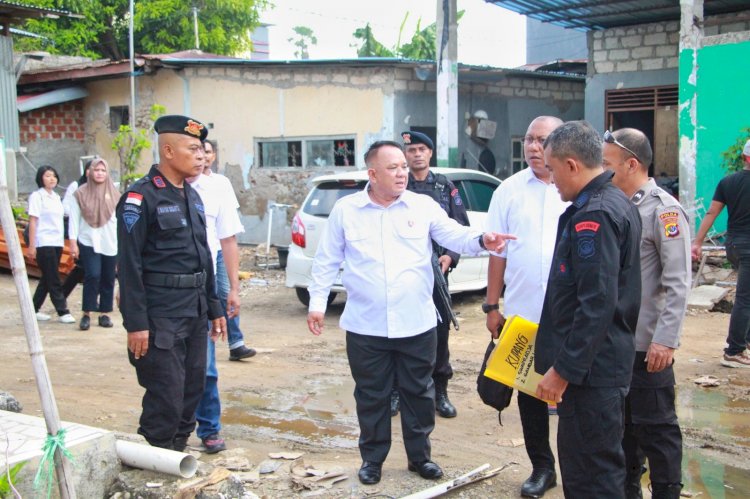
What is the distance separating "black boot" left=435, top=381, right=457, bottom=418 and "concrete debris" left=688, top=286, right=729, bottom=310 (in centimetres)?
495

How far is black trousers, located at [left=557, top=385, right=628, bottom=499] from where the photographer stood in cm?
326

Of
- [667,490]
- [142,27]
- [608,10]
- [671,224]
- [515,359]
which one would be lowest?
[667,490]

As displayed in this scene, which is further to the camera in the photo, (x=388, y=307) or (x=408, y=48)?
(x=408, y=48)

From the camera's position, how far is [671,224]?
388 cm

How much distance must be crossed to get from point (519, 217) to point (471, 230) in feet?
1.02

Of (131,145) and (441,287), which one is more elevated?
(131,145)

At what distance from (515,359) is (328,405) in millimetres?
2669

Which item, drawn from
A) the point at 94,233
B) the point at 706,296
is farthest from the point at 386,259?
the point at 706,296

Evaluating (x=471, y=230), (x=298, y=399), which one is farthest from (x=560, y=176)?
(x=298, y=399)

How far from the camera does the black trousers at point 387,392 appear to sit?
4.52 meters

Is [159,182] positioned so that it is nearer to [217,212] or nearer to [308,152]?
[217,212]

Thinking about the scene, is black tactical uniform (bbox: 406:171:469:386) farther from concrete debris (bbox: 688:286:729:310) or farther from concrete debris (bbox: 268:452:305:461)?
concrete debris (bbox: 688:286:729:310)

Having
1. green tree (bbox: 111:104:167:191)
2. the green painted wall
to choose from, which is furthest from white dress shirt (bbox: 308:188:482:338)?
green tree (bbox: 111:104:167:191)

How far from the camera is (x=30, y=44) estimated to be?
25641mm
